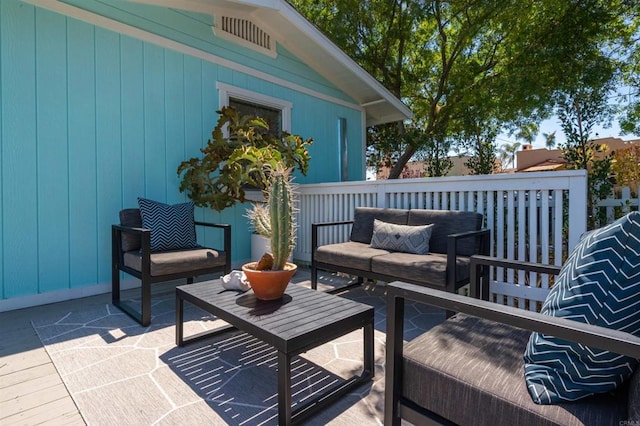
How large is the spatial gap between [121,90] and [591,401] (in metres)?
4.65

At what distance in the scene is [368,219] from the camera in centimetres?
398

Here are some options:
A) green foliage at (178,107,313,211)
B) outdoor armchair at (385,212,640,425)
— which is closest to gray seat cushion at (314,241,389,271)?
green foliage at (178,107,313,211)

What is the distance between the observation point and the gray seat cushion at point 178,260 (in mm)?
2936

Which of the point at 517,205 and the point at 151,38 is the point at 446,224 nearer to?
the point at 517,205

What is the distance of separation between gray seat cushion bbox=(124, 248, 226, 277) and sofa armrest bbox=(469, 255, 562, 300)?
2268 mm

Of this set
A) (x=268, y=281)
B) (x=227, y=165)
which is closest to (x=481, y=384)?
(x=268, y=281)

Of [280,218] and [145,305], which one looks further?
[145,305]

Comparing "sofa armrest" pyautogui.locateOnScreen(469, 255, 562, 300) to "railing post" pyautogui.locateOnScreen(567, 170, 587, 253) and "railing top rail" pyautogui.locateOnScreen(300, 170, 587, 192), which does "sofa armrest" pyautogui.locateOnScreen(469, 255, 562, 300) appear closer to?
"railing post" pyautogui.locateOnScreen(567, 170, 587, 253)

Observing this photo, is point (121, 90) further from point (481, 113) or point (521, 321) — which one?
point (481, 113)

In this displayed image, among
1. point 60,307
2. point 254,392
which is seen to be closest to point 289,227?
point 254,392

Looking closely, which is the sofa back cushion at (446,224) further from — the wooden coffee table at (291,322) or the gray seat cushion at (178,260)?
the gray seat cushion at (178,260)

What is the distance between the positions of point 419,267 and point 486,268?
54cm

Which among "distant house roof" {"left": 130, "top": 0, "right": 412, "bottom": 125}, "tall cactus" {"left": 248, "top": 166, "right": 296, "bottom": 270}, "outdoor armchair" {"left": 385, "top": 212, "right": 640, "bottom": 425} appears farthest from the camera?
"distant house roof" {"left": 130, "top": 0, "right": 412, "bottom": 125}

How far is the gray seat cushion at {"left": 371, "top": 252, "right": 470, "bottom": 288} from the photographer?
8.84 ft
